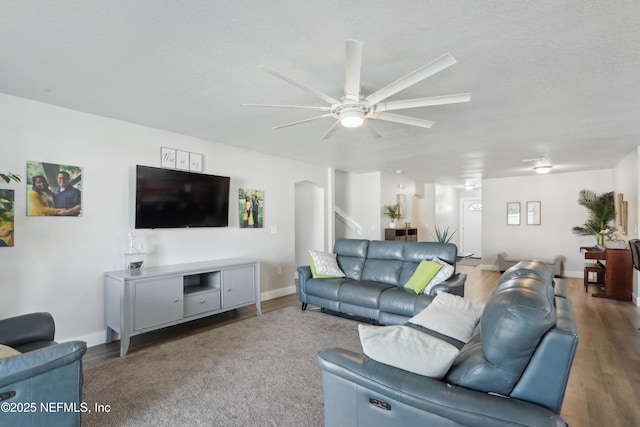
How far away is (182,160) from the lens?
4.06m

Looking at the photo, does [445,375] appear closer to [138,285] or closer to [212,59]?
[212,59]

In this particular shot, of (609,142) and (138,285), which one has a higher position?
(609,142)

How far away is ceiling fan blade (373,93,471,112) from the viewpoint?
210 cm

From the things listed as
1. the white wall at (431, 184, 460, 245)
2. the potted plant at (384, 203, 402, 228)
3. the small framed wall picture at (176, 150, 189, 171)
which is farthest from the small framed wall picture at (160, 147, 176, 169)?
the white wall at (431, 184, 460, 245)

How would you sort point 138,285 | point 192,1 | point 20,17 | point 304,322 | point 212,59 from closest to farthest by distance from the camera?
1. point 192,1
2. point 20,17
3. point 212,59
4. point 138,285
5. point 304,322

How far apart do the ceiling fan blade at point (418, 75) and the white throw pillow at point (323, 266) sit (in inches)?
106

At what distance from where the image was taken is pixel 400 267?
13.7ft

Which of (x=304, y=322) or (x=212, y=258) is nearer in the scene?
(x=304, y=322)

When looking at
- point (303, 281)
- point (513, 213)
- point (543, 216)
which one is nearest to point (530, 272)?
point (303, 281)

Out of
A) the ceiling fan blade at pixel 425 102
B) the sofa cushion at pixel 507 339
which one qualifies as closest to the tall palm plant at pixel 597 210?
the ceiling fan blade at pixel 425 102

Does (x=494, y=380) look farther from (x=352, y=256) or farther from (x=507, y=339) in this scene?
(x=352, y=256)

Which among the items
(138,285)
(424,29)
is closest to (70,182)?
(138,285)

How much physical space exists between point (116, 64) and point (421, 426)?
2814 millimetres

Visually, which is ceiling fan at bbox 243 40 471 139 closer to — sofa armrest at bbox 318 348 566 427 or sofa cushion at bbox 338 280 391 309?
sofa armrest at bbox 318 348 566 427
